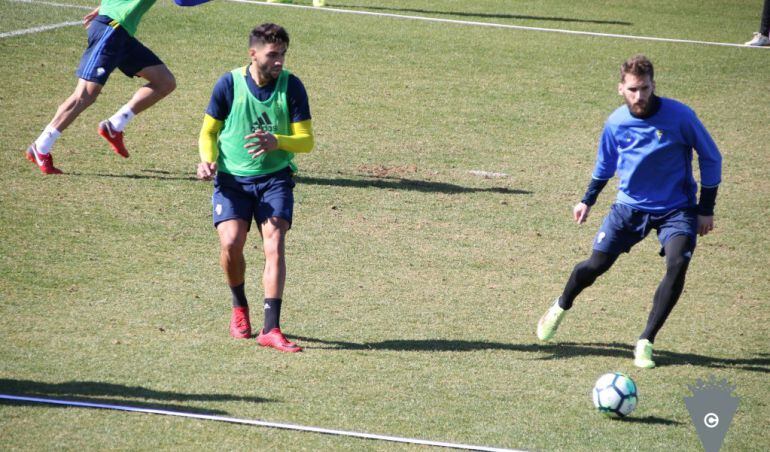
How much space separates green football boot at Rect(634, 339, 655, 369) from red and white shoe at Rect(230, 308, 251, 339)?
2.84 meters

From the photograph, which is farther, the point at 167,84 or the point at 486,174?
the point at 486,174

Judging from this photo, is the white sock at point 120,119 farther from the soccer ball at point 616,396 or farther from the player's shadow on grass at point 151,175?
the soccer ball at point 616,396

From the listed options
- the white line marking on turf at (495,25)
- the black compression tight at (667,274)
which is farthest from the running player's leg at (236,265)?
the white line marking on turf at (495,25)

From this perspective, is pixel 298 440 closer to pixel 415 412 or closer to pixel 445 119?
pixel 415 412

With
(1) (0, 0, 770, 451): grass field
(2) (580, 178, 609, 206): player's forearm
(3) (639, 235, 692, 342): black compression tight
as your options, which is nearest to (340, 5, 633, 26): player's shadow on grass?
(1) (0, 0, 770, 451): grass field

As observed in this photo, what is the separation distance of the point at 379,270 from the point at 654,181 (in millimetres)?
2831

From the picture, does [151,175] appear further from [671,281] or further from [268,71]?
[671,281]

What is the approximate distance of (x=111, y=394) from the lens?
662 cm

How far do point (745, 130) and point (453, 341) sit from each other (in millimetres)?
8991

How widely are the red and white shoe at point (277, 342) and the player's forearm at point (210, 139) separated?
1312mm

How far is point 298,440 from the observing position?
6176mm

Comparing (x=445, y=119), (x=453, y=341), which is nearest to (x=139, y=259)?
(x=453, y=341)

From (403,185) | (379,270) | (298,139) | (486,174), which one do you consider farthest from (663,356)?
(486,174)

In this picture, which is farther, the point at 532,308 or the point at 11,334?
the point at 532,308
